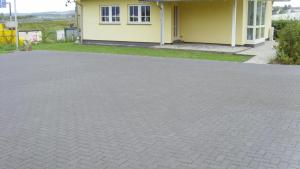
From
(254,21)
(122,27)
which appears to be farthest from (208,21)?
(122,27)

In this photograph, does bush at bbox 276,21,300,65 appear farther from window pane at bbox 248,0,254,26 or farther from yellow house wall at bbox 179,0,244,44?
window pane at bbox 248,0,254,26

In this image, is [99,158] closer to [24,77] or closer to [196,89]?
[196,89]

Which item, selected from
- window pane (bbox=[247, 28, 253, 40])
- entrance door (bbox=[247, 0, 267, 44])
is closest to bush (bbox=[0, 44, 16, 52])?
window pane (bbox=[247, 28, 253, 40])

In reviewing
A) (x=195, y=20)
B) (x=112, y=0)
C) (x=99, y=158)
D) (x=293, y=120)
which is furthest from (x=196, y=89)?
(x=112, y=0)

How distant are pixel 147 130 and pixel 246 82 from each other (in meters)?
5.47

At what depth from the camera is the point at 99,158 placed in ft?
17.0

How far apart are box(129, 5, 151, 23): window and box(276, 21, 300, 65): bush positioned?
9191 mm

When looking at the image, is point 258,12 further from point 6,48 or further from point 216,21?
point 6,48

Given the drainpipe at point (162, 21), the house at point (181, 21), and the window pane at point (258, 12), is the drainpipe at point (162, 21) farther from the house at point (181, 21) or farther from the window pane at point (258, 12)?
the window pane at point (258, 12)

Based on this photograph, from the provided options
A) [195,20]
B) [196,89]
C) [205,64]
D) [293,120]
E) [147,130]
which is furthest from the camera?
[195,20]

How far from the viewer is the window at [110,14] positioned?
23562 mm

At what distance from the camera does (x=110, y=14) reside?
24.0 metres

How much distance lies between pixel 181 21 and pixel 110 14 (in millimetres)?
4528

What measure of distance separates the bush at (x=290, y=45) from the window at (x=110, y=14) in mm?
11219
